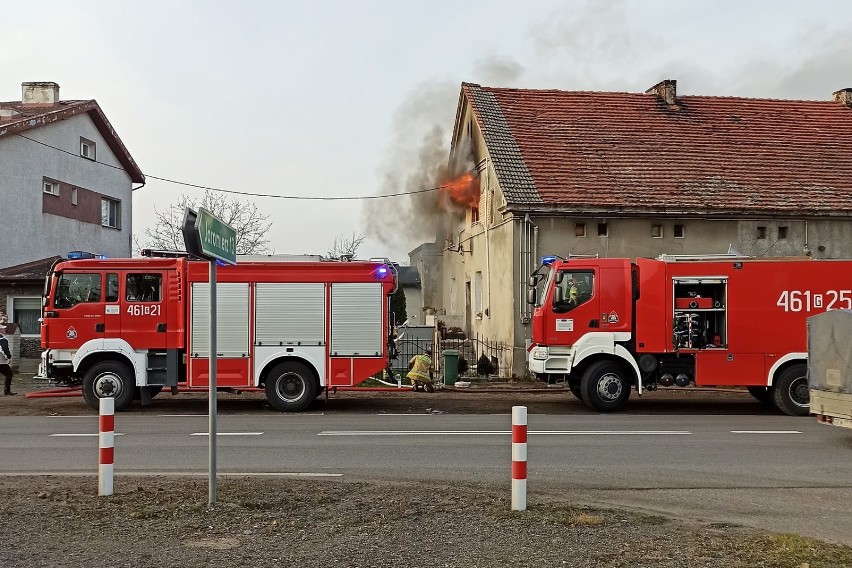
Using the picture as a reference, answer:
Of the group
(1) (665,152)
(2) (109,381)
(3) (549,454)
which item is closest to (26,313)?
(2) (109,381)

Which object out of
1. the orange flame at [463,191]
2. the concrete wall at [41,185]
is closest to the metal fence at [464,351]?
the orange flame at [463,191]

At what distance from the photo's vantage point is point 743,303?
15.5 meters

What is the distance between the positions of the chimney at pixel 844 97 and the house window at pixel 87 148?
25904mm

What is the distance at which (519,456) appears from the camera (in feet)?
22.6

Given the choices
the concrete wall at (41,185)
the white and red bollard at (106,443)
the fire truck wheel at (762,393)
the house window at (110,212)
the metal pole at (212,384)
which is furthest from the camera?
the house window at (110,212)

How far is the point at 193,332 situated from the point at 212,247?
9.18 m

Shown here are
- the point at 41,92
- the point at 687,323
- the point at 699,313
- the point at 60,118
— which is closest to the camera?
the point at 687,323

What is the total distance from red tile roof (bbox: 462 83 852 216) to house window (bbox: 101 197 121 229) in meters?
15.3

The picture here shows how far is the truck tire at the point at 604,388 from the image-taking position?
15500 millimetres

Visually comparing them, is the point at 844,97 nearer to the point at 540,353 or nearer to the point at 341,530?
the point at 540,353

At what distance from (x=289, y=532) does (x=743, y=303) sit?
1133 centimetres

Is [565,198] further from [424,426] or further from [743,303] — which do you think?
[424,426]

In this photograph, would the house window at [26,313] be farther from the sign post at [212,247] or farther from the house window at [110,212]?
the sign post at [212,247]

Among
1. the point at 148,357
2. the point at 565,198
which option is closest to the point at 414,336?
the point at 565,198
